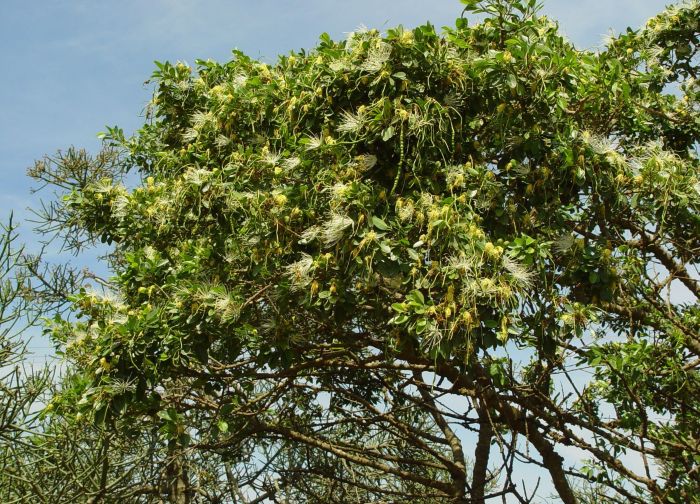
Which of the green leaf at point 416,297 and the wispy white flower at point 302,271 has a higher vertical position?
the wispy white flower at point 302,271

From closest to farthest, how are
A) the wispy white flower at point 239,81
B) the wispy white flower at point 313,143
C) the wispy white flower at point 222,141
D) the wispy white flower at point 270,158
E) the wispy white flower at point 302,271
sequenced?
Answer: 1. the wispy white flower at point 302,271
2. the wispy white flower at point 313,143
3. the wispy white flower at point 270,158
4. the wispy white flower at point 222,141
5. the wispy white flower at point 239,81

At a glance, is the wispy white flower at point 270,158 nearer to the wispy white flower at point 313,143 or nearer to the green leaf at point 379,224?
the wispy white flower at point 313,143

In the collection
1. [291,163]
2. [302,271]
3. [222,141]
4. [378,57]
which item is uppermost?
[222,141]

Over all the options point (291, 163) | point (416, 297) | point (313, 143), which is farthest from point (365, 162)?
point (416, 297)

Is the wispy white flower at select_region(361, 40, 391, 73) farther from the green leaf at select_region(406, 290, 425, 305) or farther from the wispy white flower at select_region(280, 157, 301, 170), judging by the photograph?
the green leaf at select_region(406, 290, 425, 305)

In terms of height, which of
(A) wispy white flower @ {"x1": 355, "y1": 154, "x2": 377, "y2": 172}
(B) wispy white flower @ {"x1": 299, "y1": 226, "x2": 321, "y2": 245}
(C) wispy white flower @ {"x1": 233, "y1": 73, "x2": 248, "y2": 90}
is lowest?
(B) wispy white flower @ {"x1": 299, "y1": 226, "x2": 321, "y2": 245}

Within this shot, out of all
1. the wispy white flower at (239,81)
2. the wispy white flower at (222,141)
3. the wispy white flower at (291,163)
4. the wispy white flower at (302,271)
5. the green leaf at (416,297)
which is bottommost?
the green leaf at (416,297)

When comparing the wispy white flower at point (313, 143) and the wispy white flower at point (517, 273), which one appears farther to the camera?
the wispy white flower at point (313, 143)

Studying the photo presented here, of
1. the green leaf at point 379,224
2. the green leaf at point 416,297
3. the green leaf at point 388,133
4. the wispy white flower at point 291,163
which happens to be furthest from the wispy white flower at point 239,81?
the green leaf at point 416,297

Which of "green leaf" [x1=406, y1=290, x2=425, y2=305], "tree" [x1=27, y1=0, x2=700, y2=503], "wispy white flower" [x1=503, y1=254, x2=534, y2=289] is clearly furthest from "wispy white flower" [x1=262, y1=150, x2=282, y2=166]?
"wispy white flower" [x1=503, y1=254, x2=534, y2=289]

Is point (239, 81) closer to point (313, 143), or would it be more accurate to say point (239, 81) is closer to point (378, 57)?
point (313, 143)

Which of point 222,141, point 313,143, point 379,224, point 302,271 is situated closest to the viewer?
point 379,224

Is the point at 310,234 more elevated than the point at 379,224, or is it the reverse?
the point at 310,234

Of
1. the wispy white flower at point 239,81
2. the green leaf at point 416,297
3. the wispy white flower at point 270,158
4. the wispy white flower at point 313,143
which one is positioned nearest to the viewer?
the green leaf at point 416,297
